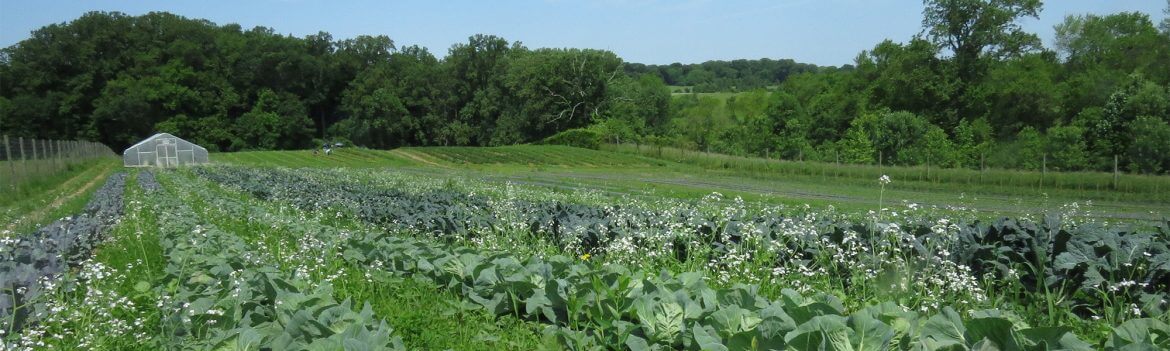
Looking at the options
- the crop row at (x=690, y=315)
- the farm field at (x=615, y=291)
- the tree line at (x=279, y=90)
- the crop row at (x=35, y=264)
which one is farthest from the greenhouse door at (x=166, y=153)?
the crop row at (x=690, y=315)

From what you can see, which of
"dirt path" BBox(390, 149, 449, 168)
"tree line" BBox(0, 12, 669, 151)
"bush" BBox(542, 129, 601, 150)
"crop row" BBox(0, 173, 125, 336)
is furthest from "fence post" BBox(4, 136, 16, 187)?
"tree line" BBox(0, 12, 669, 151)

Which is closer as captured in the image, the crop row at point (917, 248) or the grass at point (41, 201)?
the crop row at point (917, 248)

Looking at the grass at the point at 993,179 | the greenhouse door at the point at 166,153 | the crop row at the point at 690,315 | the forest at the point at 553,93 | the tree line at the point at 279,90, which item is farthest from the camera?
the tree line at the point at 279,90

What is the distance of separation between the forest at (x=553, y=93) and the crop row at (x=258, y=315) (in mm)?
41657

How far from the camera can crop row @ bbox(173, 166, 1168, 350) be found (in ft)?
10.9

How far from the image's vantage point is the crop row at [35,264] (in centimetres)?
516

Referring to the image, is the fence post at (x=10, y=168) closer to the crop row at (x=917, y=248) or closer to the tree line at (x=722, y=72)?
the crop row at (x=917, y=248)

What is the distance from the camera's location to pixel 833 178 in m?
36.1

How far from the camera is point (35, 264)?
6895mm

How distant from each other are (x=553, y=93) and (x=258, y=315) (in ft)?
271

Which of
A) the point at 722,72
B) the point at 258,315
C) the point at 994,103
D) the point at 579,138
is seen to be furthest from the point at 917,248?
the point at 722,72

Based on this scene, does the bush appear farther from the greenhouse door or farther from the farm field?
the farm field

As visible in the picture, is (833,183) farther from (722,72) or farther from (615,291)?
(722,72)

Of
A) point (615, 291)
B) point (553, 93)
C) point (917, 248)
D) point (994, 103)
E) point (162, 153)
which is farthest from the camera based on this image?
point (553, 93)
